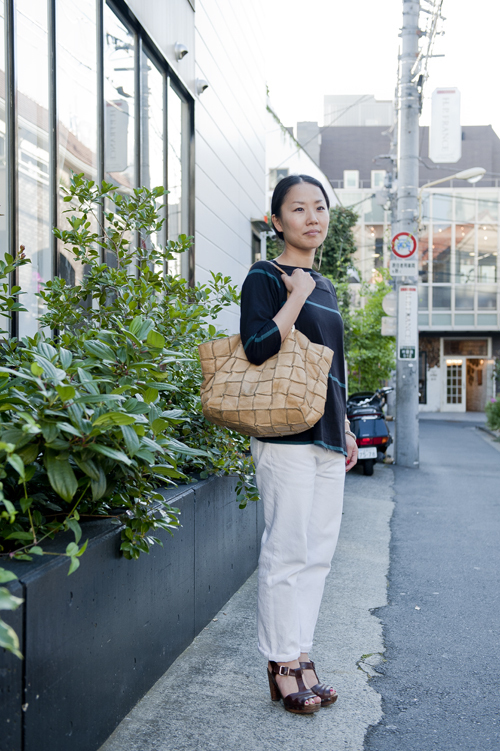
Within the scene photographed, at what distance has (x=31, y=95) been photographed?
4355mm

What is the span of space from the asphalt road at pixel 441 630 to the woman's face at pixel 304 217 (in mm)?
Answer: 1785

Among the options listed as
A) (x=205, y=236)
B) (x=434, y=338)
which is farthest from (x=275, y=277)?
(x=434, y=338)

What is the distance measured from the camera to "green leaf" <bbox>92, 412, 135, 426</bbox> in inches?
66.0

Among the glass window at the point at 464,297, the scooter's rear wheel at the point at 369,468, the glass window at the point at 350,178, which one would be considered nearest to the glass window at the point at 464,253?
the glass window at the point at 464,297

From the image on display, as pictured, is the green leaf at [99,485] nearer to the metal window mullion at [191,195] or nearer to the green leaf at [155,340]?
the green leaf at [155,340]

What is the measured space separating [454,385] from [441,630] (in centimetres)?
2932

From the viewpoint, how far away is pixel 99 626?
213cm

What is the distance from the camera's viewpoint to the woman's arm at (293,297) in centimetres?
238

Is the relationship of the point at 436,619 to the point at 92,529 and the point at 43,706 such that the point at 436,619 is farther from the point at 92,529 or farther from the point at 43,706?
the point at 43,706

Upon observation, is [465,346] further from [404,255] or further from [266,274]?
[266,274]

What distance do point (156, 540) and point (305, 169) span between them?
23.3m

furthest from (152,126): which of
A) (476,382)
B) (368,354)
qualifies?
(476,382)

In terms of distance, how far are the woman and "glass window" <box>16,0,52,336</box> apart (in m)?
2.20

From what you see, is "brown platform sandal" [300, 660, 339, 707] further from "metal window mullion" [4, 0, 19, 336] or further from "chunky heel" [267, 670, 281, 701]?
"metal window mullion" [4, 0, 19, 336]
